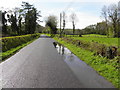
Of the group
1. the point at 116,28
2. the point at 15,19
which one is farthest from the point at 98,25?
the point at 15,19

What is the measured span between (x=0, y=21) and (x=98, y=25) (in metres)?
71.8

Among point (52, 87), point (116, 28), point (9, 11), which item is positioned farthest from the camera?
point (9, 11)

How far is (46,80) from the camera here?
19.2 feet

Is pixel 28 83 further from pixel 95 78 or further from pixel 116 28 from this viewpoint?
pixel 116 28

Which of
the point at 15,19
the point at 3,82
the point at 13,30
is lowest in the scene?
the point at 3,82

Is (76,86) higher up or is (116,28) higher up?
(116,28)

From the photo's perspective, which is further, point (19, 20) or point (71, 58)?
point (19, 20)

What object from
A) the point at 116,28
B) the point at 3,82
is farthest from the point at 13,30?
the point at 3,82

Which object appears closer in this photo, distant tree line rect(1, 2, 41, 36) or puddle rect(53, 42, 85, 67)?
puddle rect(53, 42, 85, 67)

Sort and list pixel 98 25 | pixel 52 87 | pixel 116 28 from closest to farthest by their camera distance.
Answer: pixel 52 87, pixel 116 28, pixel 98 25

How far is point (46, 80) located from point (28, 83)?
2.55 ft

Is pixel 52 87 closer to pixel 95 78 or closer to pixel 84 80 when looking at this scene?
pixel 84 80

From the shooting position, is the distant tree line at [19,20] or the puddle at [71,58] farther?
the distant tree line at [19,20]

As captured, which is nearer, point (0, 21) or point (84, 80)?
point (84, 80)
